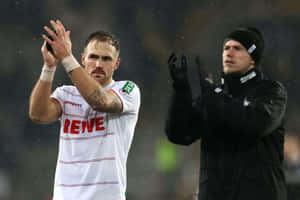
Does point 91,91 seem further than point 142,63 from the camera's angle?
No

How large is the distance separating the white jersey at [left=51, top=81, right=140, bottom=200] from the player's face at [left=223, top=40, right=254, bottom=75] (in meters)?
0.73

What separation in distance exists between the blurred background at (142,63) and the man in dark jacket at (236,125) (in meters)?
8.40

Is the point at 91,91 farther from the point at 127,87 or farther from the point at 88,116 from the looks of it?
the point at 127,87

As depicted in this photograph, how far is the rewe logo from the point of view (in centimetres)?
286

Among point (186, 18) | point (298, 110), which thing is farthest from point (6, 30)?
point (298, 110)

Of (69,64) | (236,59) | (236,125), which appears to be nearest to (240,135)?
(236,125)

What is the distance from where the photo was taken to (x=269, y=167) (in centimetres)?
278

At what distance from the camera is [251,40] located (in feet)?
10.5

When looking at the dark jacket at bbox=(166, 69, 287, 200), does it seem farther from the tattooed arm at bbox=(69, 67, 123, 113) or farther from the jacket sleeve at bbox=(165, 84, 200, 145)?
the tattooed arm at bbox=(69, 67, 123, 113)

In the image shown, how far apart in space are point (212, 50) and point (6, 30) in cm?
656

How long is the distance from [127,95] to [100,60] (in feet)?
0.99

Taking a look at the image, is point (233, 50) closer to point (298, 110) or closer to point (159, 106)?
Answer: point (298, 110)

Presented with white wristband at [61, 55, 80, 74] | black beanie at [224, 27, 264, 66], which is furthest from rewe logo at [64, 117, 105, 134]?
black beanie at [224, 27, 264, 66]

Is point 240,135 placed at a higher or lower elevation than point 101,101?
lower
